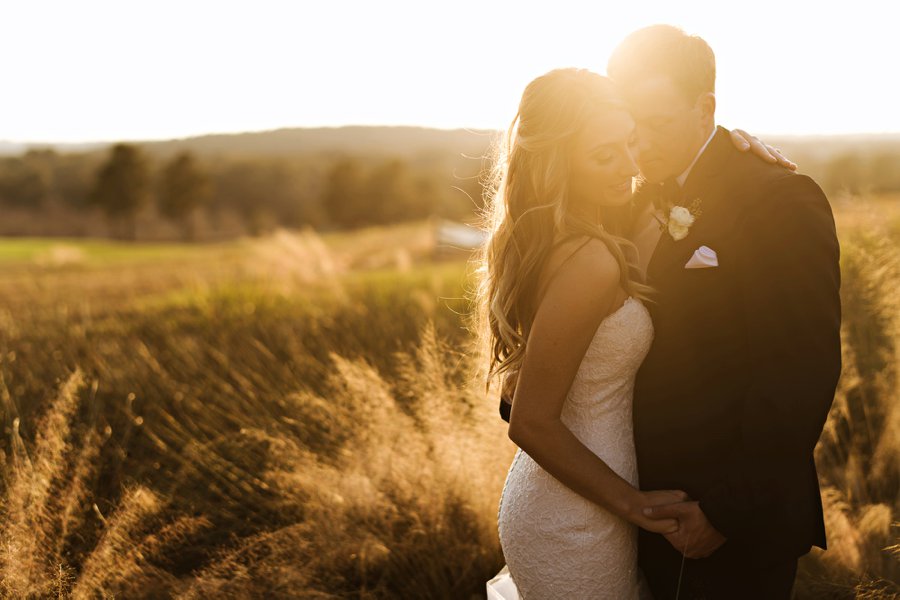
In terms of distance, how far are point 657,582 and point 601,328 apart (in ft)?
3.12

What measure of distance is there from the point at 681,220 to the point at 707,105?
0.54m

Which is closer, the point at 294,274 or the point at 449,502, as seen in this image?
the point at 449,502

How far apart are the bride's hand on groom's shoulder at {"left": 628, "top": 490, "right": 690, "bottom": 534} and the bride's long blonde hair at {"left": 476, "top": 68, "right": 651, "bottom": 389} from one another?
0.59 meters

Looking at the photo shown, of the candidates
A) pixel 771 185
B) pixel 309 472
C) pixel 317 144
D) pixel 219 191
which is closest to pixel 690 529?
pixel 771 185

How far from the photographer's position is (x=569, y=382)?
2.08 metres

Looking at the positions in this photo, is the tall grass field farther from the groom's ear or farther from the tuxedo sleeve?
the groom's ear

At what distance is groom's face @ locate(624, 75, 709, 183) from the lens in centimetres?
242

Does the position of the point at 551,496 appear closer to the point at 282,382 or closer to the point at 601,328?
the point at 601,328

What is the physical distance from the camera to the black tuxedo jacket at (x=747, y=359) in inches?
76.9

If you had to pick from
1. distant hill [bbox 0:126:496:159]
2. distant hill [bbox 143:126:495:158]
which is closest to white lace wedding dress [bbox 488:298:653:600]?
distant hill [bbox 0:126:496:159]

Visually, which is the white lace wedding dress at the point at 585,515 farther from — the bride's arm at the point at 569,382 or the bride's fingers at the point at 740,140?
the bride's fingers at the point at 740,140

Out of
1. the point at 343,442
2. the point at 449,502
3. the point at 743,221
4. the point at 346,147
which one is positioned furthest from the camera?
the point at 346,147

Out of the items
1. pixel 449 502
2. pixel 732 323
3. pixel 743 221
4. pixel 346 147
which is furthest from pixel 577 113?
pixel 346 147

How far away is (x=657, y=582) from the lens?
2.39 m
